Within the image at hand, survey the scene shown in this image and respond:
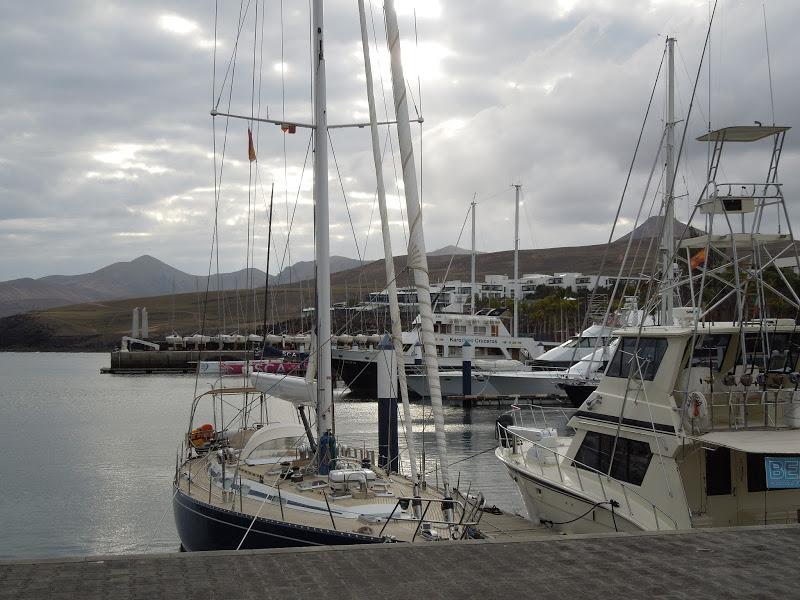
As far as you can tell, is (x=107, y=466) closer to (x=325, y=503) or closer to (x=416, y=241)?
(x=325, y=503)

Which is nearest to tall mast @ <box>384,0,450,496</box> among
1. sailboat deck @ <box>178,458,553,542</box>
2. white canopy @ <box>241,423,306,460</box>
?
sailboat deck @ <box>178,458,553,542</box>

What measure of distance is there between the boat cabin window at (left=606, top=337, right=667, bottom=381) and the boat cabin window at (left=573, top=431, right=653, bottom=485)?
115 cm

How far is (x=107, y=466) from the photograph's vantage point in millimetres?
34125

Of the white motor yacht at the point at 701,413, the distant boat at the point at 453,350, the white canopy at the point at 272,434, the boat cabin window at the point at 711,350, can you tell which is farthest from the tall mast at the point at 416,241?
the distant boat at the point at 453,350

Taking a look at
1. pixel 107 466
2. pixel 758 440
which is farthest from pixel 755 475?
pixel 107 466

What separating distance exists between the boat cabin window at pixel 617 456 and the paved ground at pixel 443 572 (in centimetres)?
405

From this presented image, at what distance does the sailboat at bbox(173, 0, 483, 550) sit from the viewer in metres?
12.5


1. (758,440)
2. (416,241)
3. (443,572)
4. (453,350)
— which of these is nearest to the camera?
(443,572)

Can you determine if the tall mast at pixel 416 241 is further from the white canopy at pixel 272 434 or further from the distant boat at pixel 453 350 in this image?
the distant boat at pixel 453 350

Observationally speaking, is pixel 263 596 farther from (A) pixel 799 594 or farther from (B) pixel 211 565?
(A) pixel 799 594

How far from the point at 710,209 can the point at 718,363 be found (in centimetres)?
268

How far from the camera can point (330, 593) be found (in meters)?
8.03

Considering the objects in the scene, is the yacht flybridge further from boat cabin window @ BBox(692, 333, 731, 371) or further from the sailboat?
the sailboat

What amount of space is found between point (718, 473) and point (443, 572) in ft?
22.4
